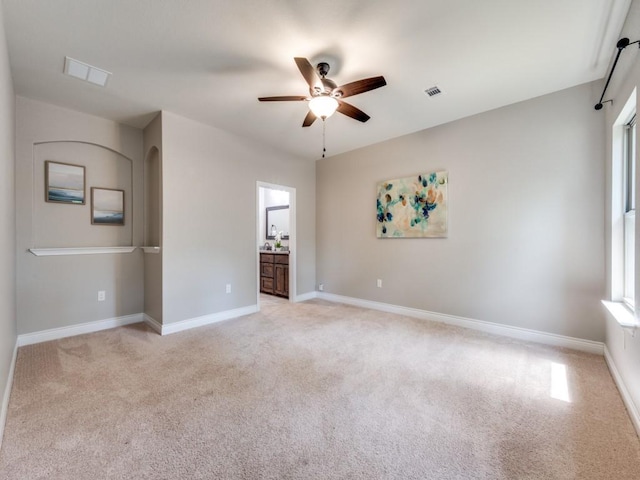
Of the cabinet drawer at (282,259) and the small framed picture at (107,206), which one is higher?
the small framed picture at (107,206)

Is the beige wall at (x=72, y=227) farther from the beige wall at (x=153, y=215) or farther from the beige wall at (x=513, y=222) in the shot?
the beige wall at (x=513, y=222)

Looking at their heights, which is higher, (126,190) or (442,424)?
(126,190)

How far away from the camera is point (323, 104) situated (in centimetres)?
233

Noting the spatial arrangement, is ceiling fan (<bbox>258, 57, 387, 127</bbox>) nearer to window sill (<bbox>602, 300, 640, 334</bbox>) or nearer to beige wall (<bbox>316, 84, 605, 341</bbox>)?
beige wall (<bbox>316, 84, 605, 341</bbox>)

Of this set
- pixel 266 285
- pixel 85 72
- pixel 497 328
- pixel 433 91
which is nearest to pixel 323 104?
pixel 433 91

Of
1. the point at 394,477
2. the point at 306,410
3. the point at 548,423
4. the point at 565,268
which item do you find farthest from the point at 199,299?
the point at 565,268

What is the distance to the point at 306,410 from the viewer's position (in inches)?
71.5

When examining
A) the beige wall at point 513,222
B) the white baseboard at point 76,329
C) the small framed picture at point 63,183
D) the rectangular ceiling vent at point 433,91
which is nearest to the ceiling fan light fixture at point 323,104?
the rectangular ceiling vent at point 433,91

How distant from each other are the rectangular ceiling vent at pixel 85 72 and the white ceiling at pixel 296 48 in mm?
67

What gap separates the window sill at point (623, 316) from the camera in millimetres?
1759

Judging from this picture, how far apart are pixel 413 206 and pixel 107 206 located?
396 cm

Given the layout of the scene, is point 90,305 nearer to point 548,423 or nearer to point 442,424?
point 442,424

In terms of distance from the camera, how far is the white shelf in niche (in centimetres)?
301

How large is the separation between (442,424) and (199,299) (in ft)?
9.79
